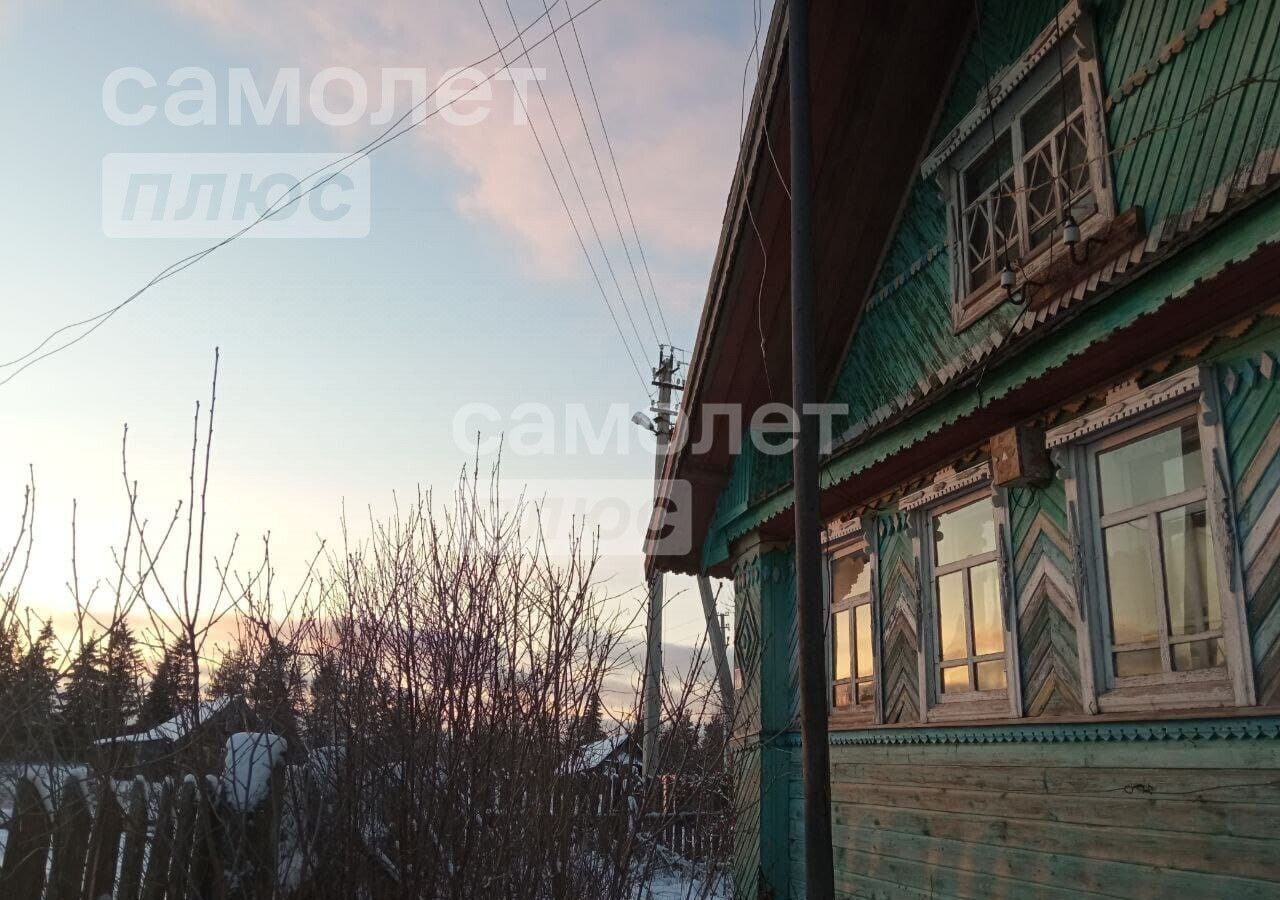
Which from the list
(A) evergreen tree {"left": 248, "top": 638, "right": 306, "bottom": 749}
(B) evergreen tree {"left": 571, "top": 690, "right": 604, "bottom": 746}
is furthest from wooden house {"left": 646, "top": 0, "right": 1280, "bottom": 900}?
(A) evergreen tree {"left": 248, "top": 638, "right": 306, "bottom": 749}

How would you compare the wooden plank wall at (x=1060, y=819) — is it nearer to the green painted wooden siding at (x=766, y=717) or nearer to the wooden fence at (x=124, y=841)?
the green painted wooden siding at (x=766, y=717)

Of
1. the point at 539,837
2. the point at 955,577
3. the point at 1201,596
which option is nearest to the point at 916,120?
the point at 955,577

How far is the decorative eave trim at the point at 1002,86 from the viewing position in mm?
Answer: 6230

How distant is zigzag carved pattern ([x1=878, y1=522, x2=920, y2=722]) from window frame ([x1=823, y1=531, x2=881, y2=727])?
84mm

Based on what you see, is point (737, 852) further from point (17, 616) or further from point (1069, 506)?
point (17, 616)

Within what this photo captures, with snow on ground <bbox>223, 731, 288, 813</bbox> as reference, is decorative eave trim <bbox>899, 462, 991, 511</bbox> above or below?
above

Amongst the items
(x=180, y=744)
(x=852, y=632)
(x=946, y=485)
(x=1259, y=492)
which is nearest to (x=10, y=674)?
(x=180, y=744)

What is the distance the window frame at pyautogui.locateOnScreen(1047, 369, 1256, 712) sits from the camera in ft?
14.3

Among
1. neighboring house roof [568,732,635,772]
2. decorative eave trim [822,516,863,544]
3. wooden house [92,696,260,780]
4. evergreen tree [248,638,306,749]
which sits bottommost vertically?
neighboring house roof [568,732,635,772]

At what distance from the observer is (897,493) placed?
7.45 m

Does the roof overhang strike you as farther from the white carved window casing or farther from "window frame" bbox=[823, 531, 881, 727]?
the white carved window casing

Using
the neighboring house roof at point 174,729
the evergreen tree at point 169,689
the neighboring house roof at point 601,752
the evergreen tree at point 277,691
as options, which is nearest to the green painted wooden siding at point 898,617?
the neighboring house roof at point 601,752

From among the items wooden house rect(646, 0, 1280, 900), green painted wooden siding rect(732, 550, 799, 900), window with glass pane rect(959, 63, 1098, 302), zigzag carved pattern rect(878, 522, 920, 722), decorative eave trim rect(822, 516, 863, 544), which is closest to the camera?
wooden house rect(646, 0, 1280, 900)

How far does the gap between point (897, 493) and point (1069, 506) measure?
2.00m
